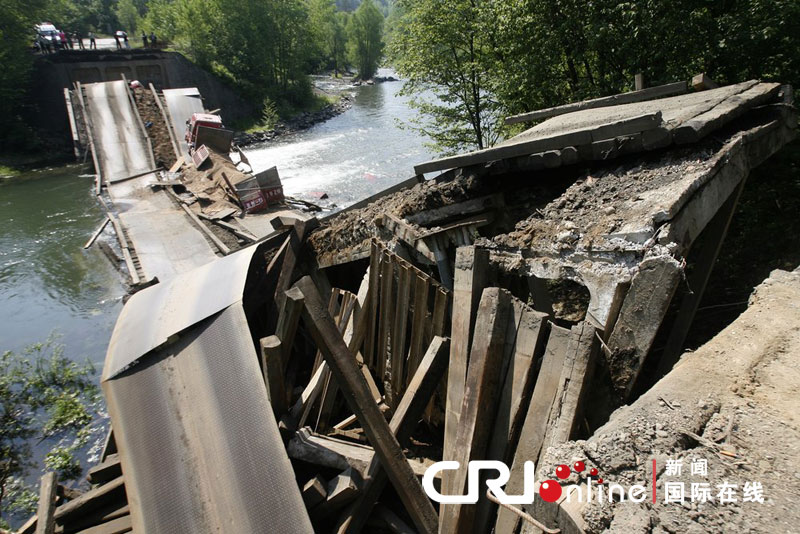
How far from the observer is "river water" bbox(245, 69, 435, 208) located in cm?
1823

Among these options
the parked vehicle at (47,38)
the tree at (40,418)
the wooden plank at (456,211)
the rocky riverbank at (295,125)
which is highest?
the parked vehicle at (47,38)

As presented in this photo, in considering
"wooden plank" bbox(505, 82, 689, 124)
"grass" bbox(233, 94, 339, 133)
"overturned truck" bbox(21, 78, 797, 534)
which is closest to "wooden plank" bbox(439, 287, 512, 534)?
"overturned truck" bbox(21, 78, 797, 534)

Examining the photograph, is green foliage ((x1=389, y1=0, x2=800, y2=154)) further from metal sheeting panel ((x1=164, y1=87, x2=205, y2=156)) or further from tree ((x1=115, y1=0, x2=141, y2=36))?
tree ((x1=115, y1=0, x2=141, y2=36))

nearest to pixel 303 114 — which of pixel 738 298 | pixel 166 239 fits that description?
A: pixel 166 239

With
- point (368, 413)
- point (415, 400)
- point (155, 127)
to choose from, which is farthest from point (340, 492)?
point (155, 127)

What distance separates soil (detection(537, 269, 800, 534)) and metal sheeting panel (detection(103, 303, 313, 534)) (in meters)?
1.88

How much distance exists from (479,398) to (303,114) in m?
33.3

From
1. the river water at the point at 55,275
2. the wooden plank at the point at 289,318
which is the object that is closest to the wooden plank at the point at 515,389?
the wooden plank at the point at 289,318

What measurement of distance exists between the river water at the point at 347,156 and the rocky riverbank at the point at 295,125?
845mm

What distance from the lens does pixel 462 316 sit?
3.35 m

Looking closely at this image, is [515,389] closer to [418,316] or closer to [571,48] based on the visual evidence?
[418,316]

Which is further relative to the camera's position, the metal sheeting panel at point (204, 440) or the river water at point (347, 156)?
the river water at point (347, 156)

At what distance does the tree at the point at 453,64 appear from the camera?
1186 centimetres

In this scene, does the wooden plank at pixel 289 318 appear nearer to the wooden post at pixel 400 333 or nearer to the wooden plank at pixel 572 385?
the wooden post at pixel 400 333
